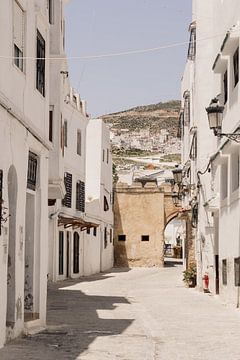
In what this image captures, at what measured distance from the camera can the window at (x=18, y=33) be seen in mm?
11469

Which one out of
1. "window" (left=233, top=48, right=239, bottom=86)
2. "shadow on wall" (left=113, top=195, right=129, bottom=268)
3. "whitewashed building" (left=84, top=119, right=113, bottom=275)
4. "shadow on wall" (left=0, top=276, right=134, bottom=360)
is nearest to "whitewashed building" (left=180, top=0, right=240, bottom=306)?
"window" (left=233, top=48, right=239, bottom=86)

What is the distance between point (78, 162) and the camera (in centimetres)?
3659

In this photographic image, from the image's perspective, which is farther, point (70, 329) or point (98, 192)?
point (98, 192)

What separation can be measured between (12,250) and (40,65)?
392 centimetres

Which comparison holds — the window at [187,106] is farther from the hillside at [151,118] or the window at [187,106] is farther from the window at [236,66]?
the hillside at [151,118]

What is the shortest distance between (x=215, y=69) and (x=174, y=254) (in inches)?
1705

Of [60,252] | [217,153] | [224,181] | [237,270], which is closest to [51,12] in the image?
[217,153]

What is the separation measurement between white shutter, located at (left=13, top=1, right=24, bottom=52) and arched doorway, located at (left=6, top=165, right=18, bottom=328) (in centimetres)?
210

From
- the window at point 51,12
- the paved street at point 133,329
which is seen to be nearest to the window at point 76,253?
the paved street at point 133,329

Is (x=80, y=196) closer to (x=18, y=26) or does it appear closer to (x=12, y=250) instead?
(x=18, y=26)

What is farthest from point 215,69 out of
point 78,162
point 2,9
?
point 78,162

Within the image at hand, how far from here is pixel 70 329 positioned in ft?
43.5

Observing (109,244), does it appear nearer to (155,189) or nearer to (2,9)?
(155,189)

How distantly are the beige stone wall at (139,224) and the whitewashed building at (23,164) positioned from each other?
33643 millimetres
